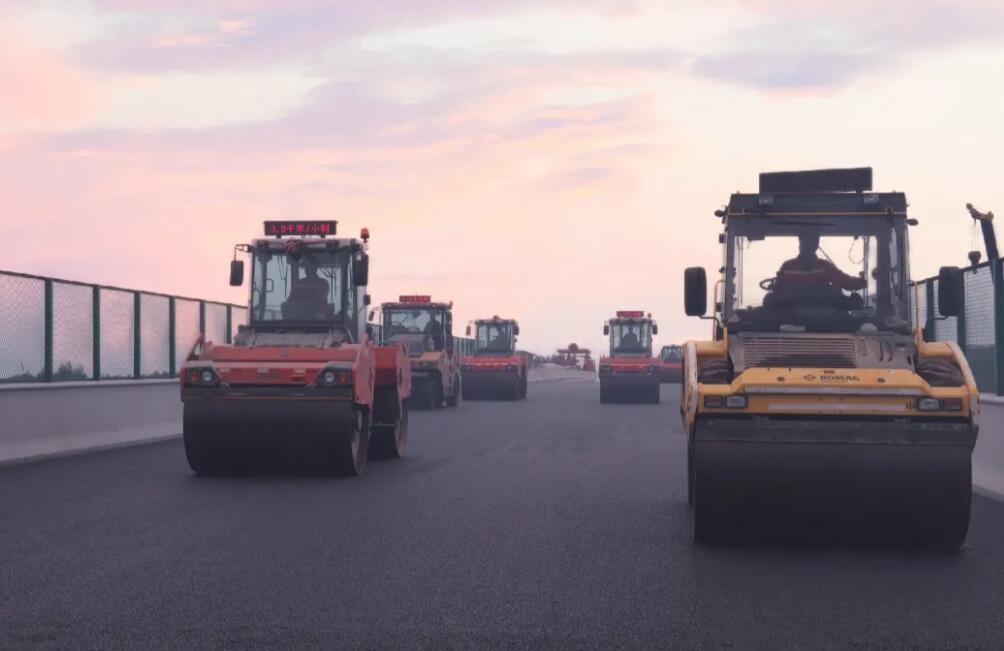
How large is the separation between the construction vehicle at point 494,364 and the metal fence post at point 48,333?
74.7ft

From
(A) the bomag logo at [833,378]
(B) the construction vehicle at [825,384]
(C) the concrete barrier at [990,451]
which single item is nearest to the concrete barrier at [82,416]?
(B) the construction vehicle at [825,384]

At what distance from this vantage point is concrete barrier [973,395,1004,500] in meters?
13.5

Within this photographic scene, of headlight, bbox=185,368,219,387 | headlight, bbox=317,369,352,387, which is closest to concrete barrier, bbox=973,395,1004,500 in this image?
headlight, bbox=317,369,352,387

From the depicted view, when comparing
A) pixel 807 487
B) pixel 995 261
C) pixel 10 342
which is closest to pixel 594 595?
pixel 807 487

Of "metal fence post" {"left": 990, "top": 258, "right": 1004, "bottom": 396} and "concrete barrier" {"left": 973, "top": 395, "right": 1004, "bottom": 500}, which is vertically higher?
"metal fence post" {"left": 990, "top": 258, "right": 1004, "bottom": 396}

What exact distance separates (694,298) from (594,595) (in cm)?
313

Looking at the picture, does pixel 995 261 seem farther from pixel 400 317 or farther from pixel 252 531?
pixel 400 317

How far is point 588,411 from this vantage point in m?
33.0

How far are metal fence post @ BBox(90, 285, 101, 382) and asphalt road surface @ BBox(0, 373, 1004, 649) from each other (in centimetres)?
594

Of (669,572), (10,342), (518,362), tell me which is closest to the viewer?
(669,572)

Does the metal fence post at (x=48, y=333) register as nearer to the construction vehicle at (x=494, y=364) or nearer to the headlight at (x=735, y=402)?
the headlight at (x=735, y=402)

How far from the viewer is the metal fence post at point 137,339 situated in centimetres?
2170

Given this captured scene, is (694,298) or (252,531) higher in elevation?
(694,298)

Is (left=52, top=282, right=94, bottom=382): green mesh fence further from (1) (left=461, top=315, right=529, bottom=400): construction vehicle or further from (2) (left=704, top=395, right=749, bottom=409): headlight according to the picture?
(1) (left=461, top=315, right=529, bottom=400): construction vehicle
